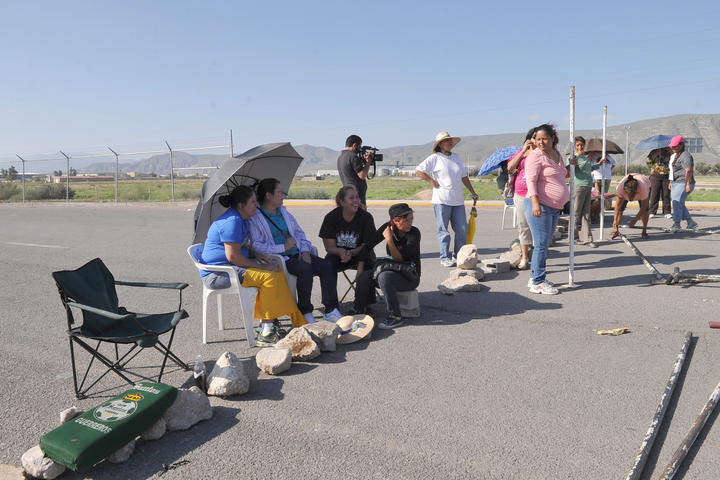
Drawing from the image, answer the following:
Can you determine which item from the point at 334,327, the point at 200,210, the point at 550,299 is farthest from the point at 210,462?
the point at 550,299

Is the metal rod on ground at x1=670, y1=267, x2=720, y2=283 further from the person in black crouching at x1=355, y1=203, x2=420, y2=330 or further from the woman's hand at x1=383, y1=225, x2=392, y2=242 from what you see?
the woman's hand at x1=383, y1=225, x2=392, y2=242

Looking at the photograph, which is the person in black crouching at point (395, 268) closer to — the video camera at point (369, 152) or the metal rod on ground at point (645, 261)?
the video camera at point (369, 152)

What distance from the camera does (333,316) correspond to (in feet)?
20.1

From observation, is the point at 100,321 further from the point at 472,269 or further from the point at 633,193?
the point at 633,193

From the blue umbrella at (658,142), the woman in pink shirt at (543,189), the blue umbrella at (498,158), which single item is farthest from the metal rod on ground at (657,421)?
the blue umbrella at (658,142)

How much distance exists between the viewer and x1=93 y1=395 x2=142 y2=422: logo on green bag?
3461 millimetres

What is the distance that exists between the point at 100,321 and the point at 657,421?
4054mm

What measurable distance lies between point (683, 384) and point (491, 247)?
282 inches

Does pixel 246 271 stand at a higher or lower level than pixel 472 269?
higher

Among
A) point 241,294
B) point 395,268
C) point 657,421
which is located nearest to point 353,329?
point 395,268

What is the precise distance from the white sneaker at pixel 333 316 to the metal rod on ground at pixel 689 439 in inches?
134

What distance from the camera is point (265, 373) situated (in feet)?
15.6

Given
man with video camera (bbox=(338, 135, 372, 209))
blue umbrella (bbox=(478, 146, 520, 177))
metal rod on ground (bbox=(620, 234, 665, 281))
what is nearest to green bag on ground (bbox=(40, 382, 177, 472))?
man with video camera (bbox=(338, 135, 372, 209))

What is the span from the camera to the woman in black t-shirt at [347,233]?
6539mm
